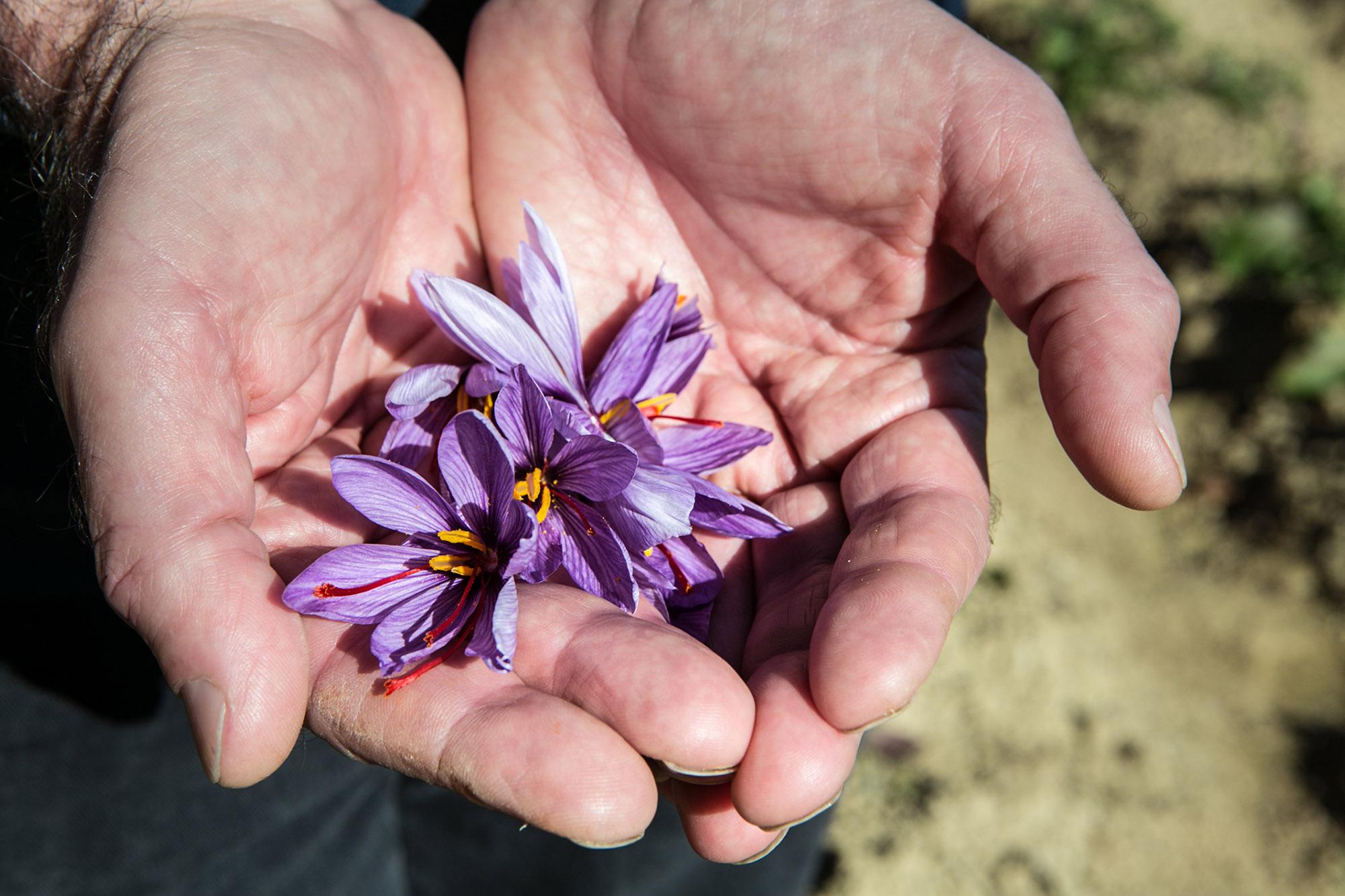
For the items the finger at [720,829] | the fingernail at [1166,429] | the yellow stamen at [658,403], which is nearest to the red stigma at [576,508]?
the yellow stamen at [658,403]

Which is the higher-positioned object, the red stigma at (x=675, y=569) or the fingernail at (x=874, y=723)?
the fingernail at (x=874, y=723)

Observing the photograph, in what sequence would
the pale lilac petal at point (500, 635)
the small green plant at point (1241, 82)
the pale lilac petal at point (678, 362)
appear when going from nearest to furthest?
the pale lilac petal at point (500, 635), the pale lilac petal at point (678, 362), the small green plant at point (1241, 82)

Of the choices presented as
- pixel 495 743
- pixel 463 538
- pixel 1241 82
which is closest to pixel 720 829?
pixel 495 743

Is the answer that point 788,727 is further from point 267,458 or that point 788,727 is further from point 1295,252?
point 1295,252

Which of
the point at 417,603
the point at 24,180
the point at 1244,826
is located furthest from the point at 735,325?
the point at 1244,826

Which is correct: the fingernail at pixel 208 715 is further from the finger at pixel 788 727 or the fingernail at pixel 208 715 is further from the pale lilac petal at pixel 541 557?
the finger at pixel 788 727

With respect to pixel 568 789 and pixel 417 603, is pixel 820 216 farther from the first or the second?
pixel 568 789

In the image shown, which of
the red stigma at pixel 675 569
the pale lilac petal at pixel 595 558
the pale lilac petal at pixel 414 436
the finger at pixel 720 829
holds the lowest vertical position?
the finger at pixel 720 829
